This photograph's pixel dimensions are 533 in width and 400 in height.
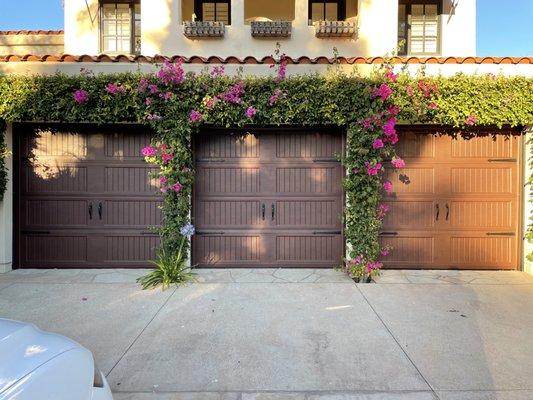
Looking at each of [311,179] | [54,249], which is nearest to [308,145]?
[311,179]

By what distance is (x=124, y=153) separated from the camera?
6059mm

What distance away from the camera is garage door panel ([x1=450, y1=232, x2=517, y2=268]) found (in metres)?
6.05

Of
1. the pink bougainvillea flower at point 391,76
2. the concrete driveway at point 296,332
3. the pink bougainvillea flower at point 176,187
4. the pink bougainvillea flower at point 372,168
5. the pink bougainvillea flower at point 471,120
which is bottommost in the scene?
the concrete driveway at point 296,332

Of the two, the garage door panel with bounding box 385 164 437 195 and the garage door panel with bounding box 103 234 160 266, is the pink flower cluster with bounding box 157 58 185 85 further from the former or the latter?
the garage door panel with bounding box 385 164 437 195

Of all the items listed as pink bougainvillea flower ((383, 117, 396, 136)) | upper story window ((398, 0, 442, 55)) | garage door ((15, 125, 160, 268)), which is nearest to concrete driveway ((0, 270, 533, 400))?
garage door ((15, 125, 160, 268))

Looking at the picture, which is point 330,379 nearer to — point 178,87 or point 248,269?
point 248,269

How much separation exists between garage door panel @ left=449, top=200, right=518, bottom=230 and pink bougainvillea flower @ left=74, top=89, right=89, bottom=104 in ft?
19.5

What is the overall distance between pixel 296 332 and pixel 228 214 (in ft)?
9.38

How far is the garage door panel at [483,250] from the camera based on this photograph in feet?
19.9

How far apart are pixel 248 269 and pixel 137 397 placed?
3489mm

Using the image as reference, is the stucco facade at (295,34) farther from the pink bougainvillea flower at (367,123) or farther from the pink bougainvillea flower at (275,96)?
the pink bougainvillea flower at (367,123)

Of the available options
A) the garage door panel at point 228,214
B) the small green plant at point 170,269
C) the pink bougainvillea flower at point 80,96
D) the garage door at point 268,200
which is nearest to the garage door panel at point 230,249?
the garage door at point 268,200

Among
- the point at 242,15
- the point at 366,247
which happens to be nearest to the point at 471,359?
the point at 366,247

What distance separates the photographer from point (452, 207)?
605 cm
